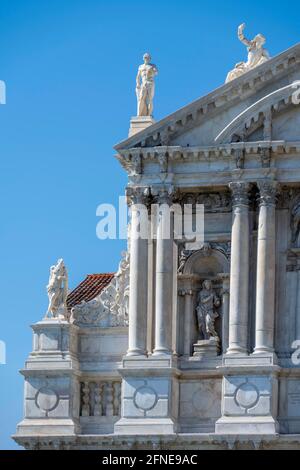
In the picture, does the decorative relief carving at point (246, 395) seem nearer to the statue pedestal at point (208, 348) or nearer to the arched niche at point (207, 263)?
the statue pedestal at point (208, 348)

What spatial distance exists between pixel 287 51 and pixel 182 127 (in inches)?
104

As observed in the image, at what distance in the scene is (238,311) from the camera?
5453cm

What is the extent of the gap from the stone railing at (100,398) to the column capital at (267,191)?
4.71m

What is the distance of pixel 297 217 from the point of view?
5509cm

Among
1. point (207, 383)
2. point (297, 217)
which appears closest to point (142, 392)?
point (207, 383)

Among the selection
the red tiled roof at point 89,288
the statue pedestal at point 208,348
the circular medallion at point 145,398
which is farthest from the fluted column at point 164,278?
the red tiled roof at point 89,288

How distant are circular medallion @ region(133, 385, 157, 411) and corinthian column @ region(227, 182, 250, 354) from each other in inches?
68.3

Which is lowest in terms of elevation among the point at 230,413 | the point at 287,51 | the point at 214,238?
the point at 230,413

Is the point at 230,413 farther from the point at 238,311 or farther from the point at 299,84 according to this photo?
the point at 299,84

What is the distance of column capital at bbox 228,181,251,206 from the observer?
54.9m

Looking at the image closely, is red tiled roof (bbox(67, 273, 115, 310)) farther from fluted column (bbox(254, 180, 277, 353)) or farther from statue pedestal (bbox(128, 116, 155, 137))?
fluted column (bbox(254, 180, 277, 353))

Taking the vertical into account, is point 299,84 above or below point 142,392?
above

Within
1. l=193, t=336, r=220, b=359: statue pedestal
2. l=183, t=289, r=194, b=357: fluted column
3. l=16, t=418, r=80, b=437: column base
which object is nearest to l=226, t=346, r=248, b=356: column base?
l=193, t=336, r=220, b=359: statue pedestal

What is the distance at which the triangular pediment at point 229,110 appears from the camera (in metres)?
55.0
